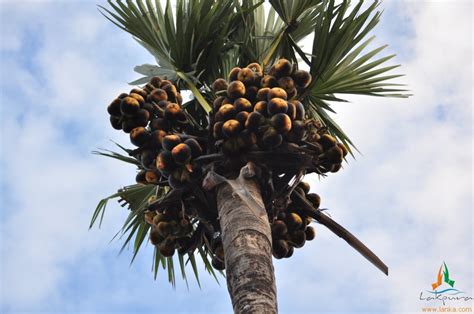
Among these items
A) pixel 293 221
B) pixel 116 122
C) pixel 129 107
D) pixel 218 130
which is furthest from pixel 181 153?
pixel 293 221

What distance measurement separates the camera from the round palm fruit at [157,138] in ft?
13.9

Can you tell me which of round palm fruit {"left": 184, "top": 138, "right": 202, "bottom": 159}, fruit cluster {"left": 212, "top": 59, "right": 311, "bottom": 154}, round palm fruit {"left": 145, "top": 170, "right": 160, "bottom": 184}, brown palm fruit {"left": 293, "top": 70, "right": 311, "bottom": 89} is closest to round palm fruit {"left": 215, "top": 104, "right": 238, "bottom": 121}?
fruit cluster {"left": 212, "top": 59, "right": 311, "bottom": 154}

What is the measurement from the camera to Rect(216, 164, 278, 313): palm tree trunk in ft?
10.2

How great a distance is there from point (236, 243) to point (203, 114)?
74.8 inches

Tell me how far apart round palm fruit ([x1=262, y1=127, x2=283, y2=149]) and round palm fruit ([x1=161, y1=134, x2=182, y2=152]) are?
573 millimetres

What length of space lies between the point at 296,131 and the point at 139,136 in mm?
1068

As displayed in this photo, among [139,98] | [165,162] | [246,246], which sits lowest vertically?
[246,246]

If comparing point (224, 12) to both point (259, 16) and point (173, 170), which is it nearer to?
point (259, 16)

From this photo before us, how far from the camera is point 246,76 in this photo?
13.9 ft

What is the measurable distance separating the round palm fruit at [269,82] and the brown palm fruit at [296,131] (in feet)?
1.09

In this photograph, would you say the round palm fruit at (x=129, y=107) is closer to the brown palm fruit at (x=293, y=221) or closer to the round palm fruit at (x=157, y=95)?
the round palm fruit at (x=157, y=95)

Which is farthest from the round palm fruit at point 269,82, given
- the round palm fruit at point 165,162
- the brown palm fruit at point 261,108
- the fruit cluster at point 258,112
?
the round palm fruit at point 165,162

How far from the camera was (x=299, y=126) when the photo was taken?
4062 millimetres

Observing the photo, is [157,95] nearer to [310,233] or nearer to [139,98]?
[139,98]
